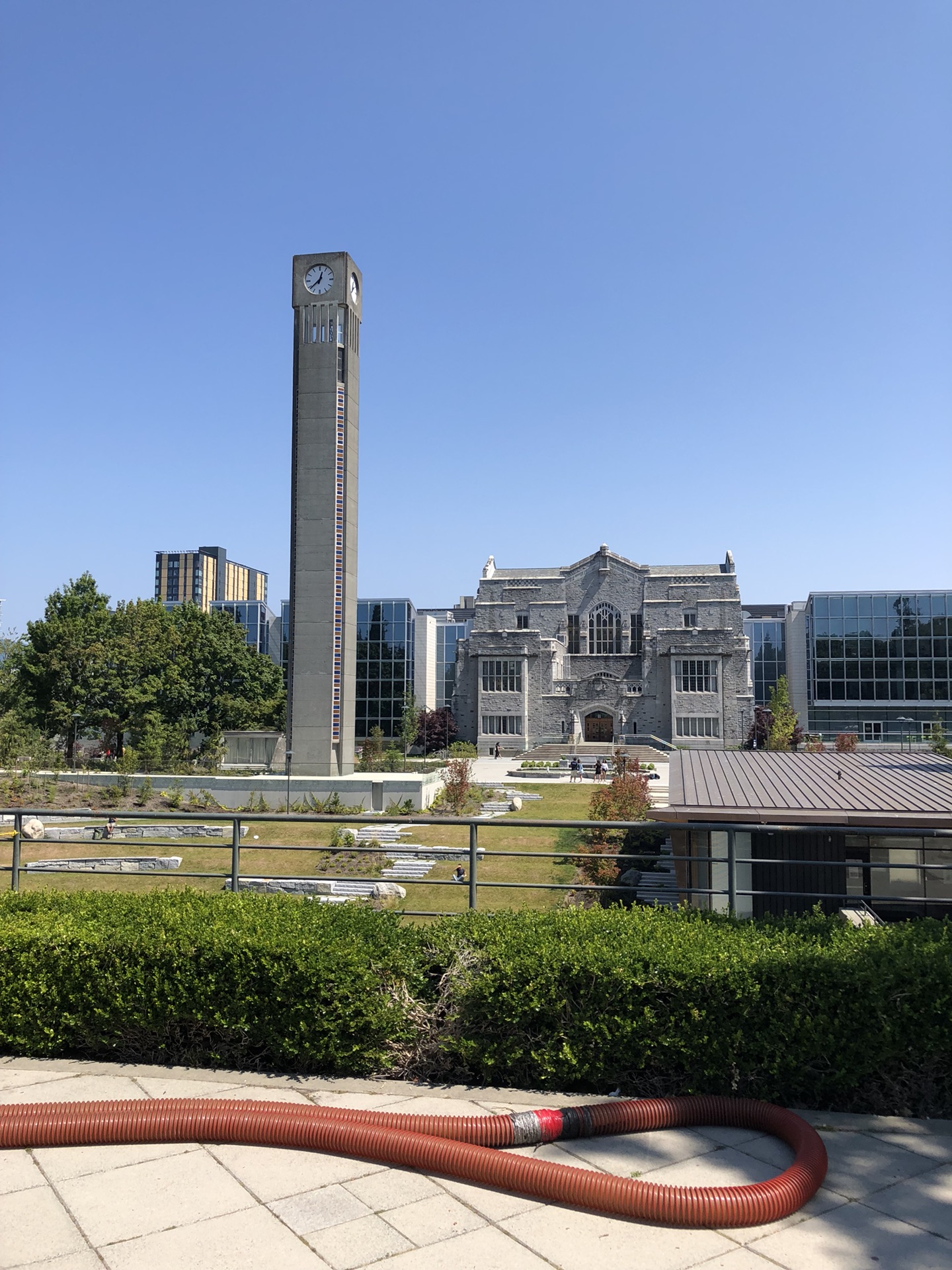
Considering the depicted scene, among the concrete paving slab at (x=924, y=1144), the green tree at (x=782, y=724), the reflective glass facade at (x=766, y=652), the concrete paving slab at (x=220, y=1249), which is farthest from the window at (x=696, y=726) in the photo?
the concrete paving slab at (x=220, y=1249)

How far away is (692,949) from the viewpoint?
5.41 meters

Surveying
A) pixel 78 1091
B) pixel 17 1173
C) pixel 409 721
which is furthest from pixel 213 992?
pixel 409 721

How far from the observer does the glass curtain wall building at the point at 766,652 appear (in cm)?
8212

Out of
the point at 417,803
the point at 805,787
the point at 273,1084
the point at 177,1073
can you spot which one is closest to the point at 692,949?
the point at 273,1084

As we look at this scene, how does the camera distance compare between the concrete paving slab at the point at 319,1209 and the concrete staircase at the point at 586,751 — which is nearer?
the concrete paving slab at the point at 319,1209

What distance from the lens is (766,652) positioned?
82750 mm

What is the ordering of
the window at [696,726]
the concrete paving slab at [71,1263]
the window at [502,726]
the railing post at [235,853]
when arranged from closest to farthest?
the concrete paving slab at [71,1263], the railing post at [235,853], the window at [696,726], the window at [502,726]

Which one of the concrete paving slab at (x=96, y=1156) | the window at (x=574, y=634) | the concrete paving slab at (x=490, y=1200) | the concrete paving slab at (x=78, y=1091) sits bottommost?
the concrete paving slab at (x=78, y=1091)

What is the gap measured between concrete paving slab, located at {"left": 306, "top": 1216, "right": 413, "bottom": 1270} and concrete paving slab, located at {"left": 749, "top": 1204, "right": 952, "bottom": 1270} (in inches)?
58.6

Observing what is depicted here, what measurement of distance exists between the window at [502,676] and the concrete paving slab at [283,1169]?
2909 inches

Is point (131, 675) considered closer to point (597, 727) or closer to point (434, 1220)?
point (597, 727)

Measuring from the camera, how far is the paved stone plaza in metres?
3.54

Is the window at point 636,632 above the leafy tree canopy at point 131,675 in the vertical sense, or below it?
above

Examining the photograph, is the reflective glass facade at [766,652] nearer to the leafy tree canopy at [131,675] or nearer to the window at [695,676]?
the window at [695,676]
